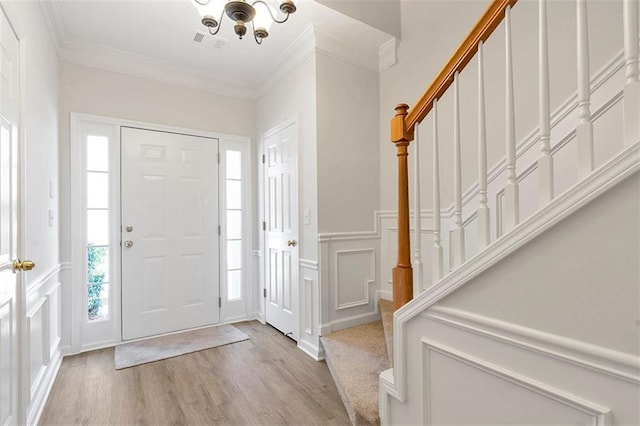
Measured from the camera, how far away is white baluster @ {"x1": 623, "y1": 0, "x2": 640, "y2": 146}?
764 mm

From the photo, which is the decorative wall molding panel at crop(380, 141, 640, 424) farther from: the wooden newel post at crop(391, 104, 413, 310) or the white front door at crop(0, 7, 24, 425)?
the white front door at crop(0, 7, 24, 425)

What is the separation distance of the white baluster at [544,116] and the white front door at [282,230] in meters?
2.09

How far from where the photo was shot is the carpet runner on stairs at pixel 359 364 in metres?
1.71

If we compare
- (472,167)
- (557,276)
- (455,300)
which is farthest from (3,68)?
(472,167)

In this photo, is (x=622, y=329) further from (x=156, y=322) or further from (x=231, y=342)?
(x=156, y=322)

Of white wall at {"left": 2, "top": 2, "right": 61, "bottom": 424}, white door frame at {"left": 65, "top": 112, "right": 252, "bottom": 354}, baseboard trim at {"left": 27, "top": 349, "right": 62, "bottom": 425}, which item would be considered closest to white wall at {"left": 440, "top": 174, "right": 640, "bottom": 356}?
white wall at {"left": 2, "top": 2, "right": 61, "bottom": 424}

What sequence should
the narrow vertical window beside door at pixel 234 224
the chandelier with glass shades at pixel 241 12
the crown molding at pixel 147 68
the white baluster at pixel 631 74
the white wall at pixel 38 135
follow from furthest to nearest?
the narrow vertical window beside door at pixel 234 224, the crown molding at pixel 147 68, the white wall at pixel 38 135, the chandelier with glass shades at pixel 241 12, the white baluster at pixel 631 74

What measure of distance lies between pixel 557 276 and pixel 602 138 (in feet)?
4.04

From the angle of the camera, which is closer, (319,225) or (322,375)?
(322,375)

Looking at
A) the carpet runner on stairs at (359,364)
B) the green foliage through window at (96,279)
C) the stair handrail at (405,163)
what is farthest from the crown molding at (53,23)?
the carpet runner on stairs at (359,364)

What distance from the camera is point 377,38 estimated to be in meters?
2.76

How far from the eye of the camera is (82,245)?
2.77 meters

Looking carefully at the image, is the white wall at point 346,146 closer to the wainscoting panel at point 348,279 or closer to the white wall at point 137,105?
the wainscoting panel at point 348,279

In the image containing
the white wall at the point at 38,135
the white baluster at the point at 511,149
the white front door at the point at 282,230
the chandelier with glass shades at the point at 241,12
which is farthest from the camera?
the white front door at the point at 282,230
